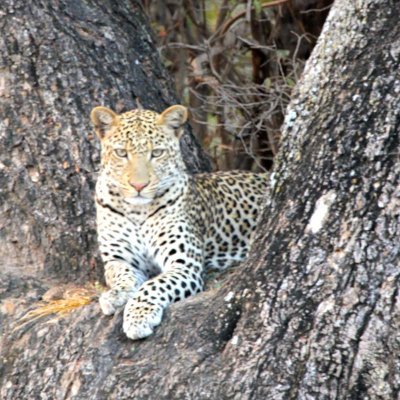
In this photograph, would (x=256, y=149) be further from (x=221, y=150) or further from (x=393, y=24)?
(x=393, y=24)

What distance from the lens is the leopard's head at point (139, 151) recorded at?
714cm

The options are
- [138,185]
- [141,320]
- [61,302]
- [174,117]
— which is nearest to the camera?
[141,320]

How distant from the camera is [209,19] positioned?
12.6 metres

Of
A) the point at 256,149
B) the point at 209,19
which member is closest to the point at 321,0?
the point at 256,149

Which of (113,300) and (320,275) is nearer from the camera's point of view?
(320,275)

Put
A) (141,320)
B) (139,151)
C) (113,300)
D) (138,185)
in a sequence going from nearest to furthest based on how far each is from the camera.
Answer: (141,320)
(113,300)
(138,185)
(139,151)

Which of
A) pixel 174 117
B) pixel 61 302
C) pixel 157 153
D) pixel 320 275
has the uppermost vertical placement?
pixel 174 117

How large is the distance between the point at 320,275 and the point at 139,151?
215cm

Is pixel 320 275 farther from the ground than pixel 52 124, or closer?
closer

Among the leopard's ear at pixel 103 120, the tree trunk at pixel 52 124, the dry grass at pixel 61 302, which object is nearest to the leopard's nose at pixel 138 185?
the leopard's ear at pixel 103 120

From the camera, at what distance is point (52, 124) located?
752 cm

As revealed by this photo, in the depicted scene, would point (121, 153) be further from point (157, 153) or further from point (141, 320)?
point (141, 320)

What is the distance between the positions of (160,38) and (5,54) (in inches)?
155

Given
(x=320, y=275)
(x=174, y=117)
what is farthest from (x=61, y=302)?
(x=320, y=275)
